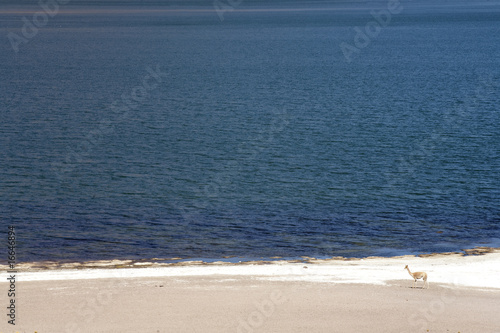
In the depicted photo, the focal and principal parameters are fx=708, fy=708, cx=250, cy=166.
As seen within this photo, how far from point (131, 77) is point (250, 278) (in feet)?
266

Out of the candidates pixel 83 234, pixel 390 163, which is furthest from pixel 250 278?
pixel 390 163

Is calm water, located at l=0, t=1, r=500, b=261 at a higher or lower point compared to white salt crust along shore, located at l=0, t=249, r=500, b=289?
higher

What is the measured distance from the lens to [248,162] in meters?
51.7

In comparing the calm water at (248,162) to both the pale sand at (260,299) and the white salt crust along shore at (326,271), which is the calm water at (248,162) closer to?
the white salt crust along shore at (326,271)

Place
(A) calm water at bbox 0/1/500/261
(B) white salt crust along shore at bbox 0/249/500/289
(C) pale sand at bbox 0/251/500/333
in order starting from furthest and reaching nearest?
1. (A) calm water at bbox 0/1/500/261
2. (B) white salt crust along shore at bbox 0/249/500/289
3. (C) pale sand at bbox 0/251/500/333

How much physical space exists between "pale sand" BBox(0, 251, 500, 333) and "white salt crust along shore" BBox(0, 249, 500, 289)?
41 mm

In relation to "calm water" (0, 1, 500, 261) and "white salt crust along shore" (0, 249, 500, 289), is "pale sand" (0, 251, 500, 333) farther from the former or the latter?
"calm water" (0, 1, 500, 261)

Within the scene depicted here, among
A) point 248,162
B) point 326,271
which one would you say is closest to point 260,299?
point 326,271

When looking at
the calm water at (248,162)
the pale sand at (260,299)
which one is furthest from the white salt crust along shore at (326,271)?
the calm water at (248,162)

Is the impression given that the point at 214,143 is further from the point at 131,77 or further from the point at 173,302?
the point at 131,77

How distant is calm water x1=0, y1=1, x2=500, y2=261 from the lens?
36219 millimetres

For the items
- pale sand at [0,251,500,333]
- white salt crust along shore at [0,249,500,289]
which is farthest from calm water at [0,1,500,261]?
pale sand at [0,251,500,333]

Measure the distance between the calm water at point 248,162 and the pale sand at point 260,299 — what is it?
209 inches

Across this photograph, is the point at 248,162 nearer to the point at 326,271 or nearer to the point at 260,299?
the point at 326,271
